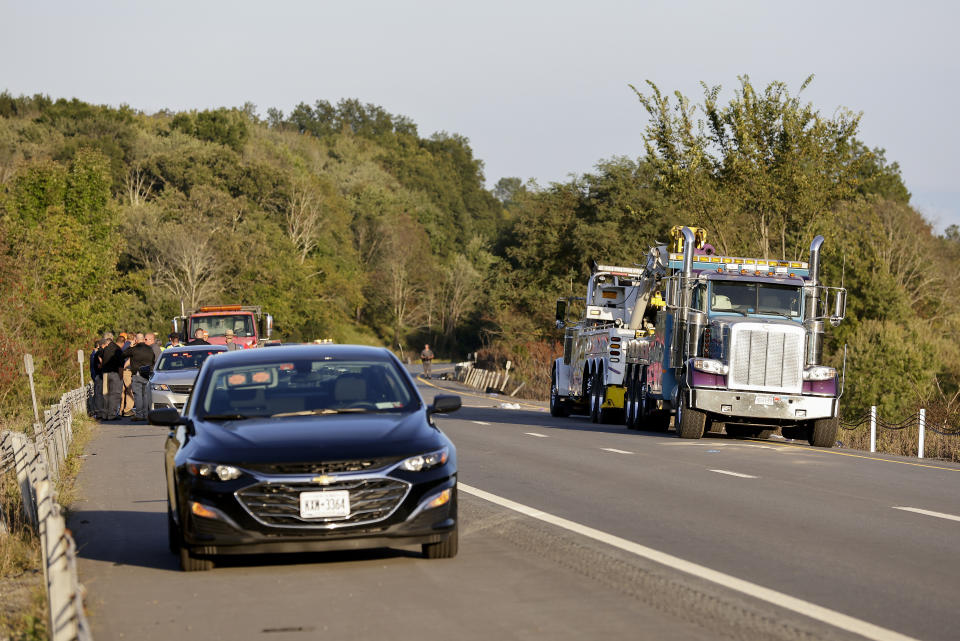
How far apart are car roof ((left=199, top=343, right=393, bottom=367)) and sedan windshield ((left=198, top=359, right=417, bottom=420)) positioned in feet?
0.27

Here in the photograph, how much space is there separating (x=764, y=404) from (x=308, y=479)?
52.7ft

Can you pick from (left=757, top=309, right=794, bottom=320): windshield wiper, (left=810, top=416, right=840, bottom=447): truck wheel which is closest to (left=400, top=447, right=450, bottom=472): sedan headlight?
(left=810, top=416, right=840, bottom=447): truck wheel

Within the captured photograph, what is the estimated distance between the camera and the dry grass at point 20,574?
752 cm

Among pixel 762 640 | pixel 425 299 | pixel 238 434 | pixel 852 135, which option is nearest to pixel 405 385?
pixel 238 434

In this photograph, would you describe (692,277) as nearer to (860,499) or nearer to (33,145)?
(860,499)

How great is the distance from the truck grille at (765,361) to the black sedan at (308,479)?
14476mm

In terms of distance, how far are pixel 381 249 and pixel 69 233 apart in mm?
76349

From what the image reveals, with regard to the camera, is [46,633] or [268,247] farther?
[268,247]

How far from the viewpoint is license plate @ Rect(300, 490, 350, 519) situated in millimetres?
8656

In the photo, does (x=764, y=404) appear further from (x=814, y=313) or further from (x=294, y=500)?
(x=294, y=500)

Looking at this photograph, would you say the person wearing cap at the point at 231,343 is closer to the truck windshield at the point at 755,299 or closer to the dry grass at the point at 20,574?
the truck windshield at the point at 755,299

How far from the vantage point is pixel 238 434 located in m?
9.16

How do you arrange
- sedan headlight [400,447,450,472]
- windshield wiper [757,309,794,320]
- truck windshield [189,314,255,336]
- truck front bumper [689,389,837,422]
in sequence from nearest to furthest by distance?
sedan headlight [400,447,450,472] → truck front bumper [689,389,837,422] → windshield wiper [757,309,794,320] → truck windshield [189,314,255,336]

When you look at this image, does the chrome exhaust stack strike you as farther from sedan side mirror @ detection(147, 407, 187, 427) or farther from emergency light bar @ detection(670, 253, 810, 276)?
sedan side mirror @ detection(147, 407, 187, 427)
